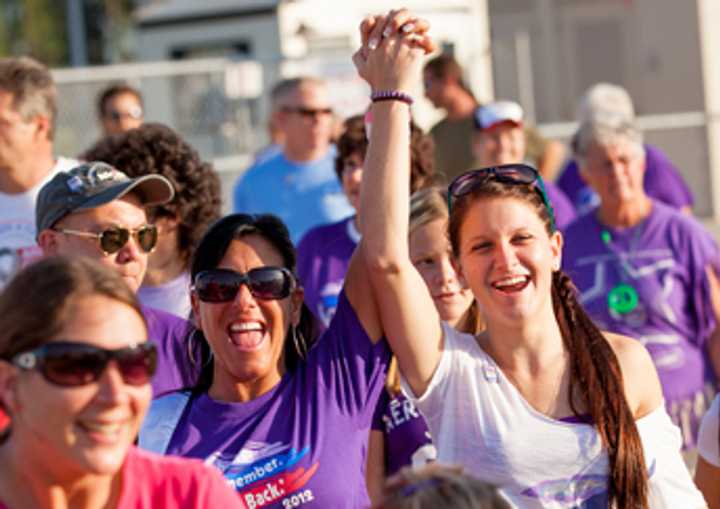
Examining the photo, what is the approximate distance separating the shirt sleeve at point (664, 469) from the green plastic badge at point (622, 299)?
3033 mm

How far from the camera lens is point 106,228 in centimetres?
452

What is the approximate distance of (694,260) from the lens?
6.80 meters

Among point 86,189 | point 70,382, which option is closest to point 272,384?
point 86,189

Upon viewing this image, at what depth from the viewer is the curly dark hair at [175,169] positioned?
5.58 metres

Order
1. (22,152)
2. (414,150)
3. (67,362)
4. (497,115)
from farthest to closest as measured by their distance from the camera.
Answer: (497,115)
(22,152)
(414,150)
(67,362)

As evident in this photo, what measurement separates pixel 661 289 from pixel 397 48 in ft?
11.2

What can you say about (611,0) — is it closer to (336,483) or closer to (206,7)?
(206,7)

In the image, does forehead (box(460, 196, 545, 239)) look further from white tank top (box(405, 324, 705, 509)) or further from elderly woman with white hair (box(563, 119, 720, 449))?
elderly woman with white hair (box(563, 119, 720, 449))

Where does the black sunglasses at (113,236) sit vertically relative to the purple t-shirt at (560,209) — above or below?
above

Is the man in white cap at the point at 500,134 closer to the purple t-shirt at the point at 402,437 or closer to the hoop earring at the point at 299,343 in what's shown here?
the purple t-shirt at the point at 402,437

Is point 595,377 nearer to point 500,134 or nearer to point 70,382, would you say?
point 70,382

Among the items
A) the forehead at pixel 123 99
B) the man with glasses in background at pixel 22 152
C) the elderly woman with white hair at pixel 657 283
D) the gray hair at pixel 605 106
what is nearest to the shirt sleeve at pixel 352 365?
the man with glasses in background at pixel 22 152

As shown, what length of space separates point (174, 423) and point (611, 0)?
22328 mm

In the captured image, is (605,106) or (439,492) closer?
(439,492)
